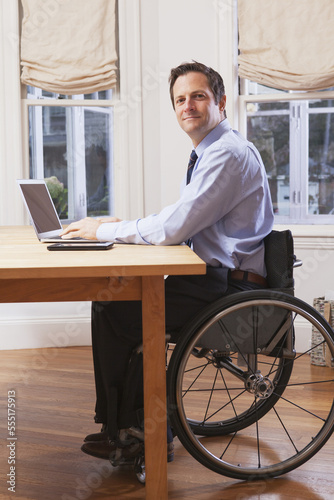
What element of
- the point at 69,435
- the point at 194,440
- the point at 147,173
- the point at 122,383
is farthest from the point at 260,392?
the point at 147,173

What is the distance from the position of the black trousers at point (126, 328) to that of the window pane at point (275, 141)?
6.90 ft

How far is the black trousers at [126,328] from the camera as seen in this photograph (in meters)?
1.88

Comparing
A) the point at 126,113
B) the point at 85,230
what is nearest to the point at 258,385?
the point at 85,230

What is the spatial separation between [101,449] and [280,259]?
0.83m

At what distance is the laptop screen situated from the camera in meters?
2.26

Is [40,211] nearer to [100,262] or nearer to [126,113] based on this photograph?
[100,262]

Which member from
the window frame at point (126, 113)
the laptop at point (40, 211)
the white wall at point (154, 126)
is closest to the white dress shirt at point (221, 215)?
the laptop at point (40, 211)

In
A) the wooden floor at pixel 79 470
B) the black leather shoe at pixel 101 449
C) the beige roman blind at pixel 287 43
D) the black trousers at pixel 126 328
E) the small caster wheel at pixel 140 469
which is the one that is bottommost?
the wooden floor at pixel 79 470

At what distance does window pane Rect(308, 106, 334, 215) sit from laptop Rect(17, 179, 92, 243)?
75.7 inches

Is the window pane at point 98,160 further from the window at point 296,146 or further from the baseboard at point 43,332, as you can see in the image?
the window at point 296,146

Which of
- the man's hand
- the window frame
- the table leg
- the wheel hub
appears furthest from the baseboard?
the table leg

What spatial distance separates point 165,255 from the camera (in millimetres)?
1741

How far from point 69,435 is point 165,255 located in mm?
984

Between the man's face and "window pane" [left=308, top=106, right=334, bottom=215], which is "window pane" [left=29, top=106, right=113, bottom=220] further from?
the man's face
